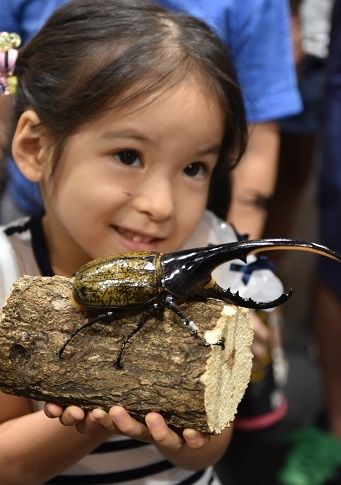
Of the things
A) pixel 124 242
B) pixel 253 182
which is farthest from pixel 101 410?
pixel 253 182

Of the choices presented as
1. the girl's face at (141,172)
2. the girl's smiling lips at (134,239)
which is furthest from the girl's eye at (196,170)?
the girl's smiling lips at (134,239)

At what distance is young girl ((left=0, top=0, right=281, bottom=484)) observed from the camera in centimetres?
106

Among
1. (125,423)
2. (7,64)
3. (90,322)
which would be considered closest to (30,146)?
(7,64)

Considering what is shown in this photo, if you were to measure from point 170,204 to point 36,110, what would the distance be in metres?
0.25

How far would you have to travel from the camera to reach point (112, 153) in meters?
1.09

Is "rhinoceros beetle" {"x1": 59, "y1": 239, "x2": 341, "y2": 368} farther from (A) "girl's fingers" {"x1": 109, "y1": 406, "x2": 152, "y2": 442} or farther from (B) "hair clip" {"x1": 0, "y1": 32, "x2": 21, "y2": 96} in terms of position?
(B) "hair clip" {"x1": 0, "y1": 32, "x2": 21, "y2": 96}

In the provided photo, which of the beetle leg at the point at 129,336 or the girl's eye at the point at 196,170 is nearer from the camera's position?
the beetle leg at the point at 129,336

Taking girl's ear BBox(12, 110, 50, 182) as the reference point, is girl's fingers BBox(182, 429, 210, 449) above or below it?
below

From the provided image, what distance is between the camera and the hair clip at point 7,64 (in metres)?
1.19

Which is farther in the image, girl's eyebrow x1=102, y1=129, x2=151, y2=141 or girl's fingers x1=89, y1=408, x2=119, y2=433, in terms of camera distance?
girl's eyebrow x1=102, y1=129, x2=151, y2=141

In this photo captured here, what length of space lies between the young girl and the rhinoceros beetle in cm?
20

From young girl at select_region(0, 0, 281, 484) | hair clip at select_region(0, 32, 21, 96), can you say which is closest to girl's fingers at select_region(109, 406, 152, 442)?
young girl at select_region(0, 0, 281, 484)

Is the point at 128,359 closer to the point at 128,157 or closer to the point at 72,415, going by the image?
the point at 72,415

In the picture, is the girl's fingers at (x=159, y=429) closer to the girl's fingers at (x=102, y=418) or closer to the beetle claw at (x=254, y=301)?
the girl's fingers at (x=102, y=418)
